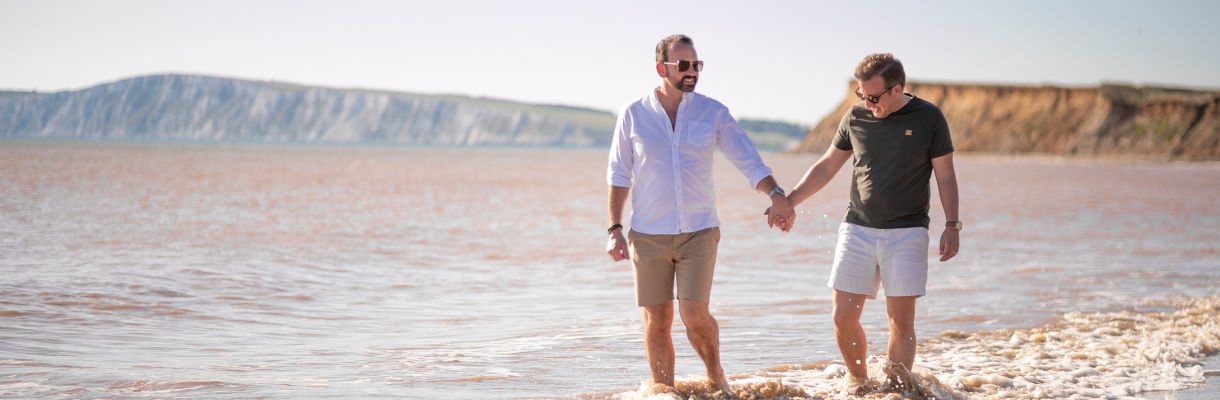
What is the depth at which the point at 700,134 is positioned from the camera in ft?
→ 17.2

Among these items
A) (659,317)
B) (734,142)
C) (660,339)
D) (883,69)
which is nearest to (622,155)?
(734,142)

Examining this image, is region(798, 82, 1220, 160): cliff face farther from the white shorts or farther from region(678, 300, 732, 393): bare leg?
region(678, 300, 732, 393): bare leg

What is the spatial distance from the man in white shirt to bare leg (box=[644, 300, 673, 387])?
2cm

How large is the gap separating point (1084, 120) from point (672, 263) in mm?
132610

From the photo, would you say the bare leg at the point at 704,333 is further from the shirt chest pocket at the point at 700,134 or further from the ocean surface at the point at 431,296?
the ocean surface at the point at 431,296

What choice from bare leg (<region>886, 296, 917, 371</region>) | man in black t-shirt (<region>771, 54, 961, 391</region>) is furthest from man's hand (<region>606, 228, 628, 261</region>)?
bare leg (<region>886, 296, 917, 371</region>)

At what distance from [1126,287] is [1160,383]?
6.24m

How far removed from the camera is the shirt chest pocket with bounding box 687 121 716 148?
5.25m

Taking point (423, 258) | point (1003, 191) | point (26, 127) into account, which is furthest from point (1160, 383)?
point (26, 127)

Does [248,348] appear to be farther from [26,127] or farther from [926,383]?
[26,127]

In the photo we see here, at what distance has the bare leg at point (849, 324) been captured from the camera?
5742 mm

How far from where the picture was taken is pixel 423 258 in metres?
15.7

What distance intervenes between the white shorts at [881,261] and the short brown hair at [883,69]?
724mm

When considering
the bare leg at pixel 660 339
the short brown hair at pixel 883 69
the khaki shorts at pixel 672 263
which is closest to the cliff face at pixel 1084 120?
the short brown hair at pixel 883 69
